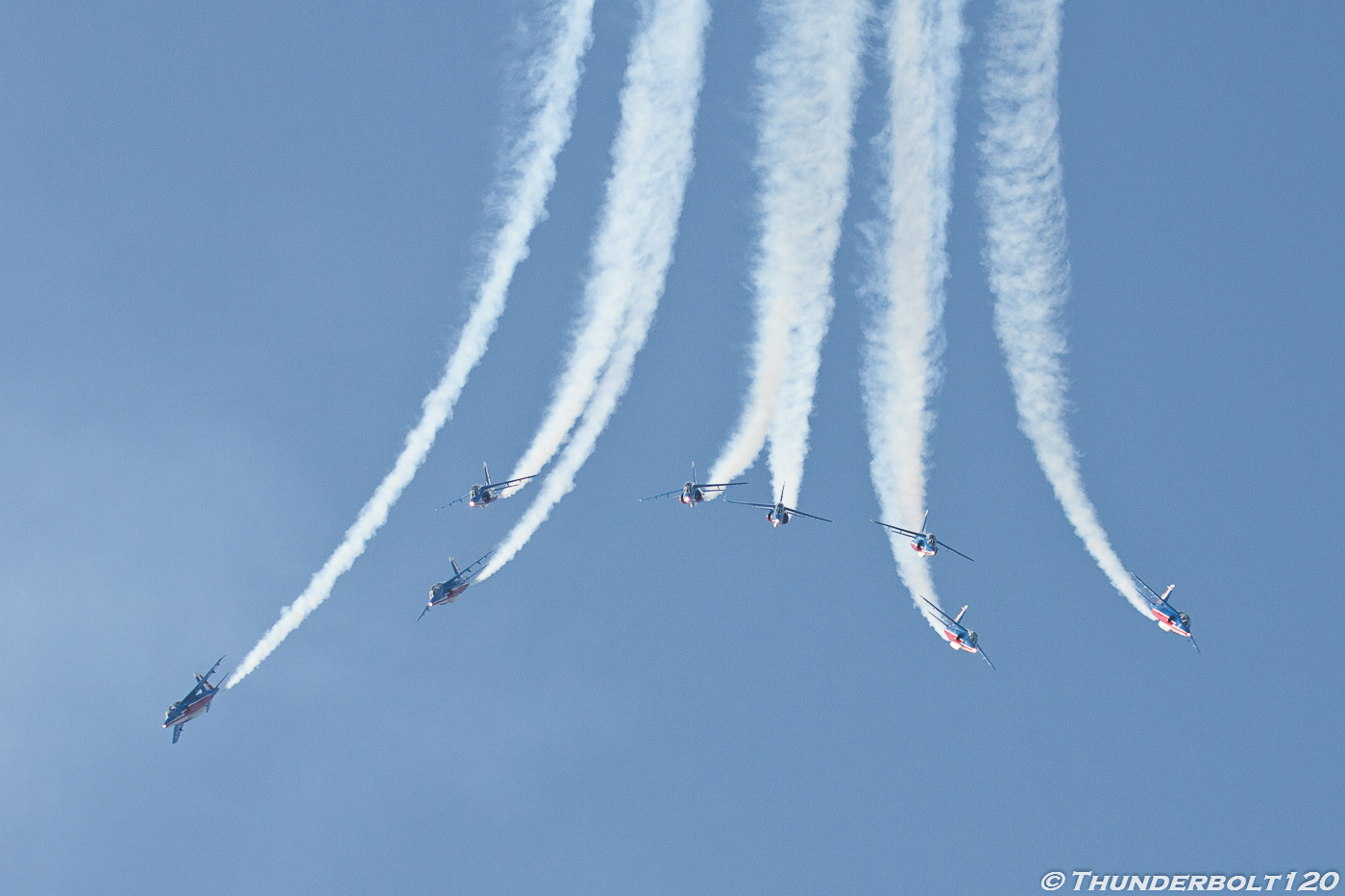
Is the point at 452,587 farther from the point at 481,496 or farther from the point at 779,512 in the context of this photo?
the point at 779,512

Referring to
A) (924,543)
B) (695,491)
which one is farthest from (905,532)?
(695,491)

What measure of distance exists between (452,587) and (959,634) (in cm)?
2049

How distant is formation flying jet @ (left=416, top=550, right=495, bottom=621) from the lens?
33219 mm

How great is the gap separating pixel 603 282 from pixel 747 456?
7.59 m

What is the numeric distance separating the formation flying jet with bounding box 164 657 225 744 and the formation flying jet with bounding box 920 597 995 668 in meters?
29.7

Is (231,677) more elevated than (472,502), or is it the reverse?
(472,502)

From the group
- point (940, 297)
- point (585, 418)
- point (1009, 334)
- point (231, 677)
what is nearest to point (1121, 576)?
point (1009, 334)

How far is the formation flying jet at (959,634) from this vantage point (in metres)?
33.3

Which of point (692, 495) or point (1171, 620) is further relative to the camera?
point (1171, 620)

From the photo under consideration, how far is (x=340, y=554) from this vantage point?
31.0 m

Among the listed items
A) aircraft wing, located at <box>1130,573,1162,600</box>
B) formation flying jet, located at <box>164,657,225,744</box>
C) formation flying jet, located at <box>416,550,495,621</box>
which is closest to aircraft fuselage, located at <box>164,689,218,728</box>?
formation flying jet, located at <box>164,657,225,744</box>

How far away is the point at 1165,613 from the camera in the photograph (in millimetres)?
33000

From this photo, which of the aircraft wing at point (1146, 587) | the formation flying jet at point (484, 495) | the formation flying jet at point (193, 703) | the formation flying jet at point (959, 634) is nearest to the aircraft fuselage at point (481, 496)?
the formation flying jet at point (484, 495)

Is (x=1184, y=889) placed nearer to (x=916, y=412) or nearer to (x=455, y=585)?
(x=916, y=412)
